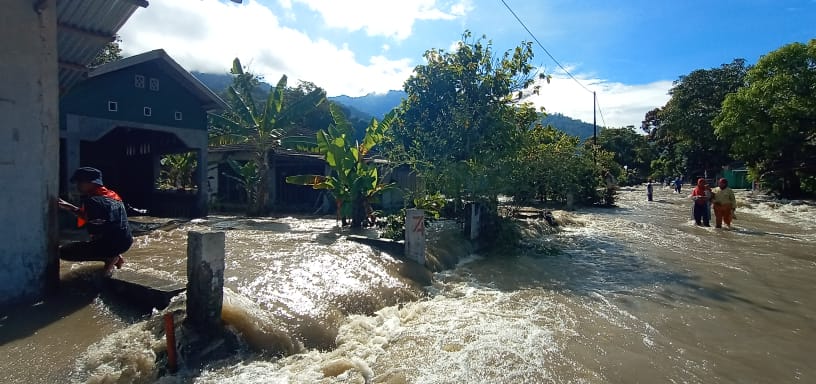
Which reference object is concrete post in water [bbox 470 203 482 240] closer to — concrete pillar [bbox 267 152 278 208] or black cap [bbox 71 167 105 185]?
black cap [bbox 71 167 105 185]

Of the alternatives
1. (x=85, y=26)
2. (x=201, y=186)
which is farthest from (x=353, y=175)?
→ (x=201, y=186)

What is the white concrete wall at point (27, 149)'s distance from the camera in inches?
188

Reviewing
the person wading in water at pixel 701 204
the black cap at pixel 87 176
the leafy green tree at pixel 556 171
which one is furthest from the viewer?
the leafy green tree at pixel 556 171

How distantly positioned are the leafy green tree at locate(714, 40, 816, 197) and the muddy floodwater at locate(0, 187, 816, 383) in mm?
19559

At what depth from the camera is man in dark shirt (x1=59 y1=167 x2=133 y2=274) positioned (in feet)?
17.7

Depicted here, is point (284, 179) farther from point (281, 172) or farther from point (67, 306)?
point (67, 306)

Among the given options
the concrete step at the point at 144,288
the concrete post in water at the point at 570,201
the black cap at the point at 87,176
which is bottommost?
the concrete step at the point at 144,288

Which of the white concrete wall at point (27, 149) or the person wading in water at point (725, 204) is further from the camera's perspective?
the person wading in water at point (725, 204)

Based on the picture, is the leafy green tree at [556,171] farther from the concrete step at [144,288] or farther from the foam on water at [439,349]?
the concrete step at [144,288]

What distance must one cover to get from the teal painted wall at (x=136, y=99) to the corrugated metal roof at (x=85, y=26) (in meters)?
7.11

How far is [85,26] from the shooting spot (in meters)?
6.36

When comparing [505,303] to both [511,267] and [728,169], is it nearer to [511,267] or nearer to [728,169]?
[511,267]

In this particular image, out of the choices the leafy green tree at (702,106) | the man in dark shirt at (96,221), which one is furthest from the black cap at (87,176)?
the leafy green tree at (702,106)

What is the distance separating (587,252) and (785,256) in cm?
465
